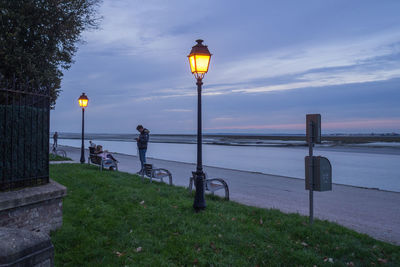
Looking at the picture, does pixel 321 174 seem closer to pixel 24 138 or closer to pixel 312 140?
pixel 312 140

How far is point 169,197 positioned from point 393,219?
5.47 metres

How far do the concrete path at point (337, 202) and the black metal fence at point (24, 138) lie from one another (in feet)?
17.7

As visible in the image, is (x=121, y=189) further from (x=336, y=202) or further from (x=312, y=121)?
(x=336, y=202)

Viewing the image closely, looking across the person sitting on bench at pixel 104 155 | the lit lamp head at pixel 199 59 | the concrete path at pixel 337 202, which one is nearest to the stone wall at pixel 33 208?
the lit lamp head at pixel 199 59

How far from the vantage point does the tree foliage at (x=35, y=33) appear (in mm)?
10289

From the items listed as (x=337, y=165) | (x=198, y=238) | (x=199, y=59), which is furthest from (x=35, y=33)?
(x=337, y=165)

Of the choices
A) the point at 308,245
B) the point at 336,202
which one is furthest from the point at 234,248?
the point at 336,202

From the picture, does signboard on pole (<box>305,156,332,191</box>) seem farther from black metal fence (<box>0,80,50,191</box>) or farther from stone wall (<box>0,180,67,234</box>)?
black metal fence (<box>0,80,50,191</box>)

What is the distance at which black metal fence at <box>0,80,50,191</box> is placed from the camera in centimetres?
484

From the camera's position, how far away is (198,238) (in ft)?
16.9

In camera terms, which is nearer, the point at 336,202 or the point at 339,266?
the point at 339,266

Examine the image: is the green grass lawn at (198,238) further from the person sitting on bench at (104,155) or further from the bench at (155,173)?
the person sitting on bench at (104,155)

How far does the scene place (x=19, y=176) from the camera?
5086mm

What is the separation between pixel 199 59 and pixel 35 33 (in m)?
7.81
